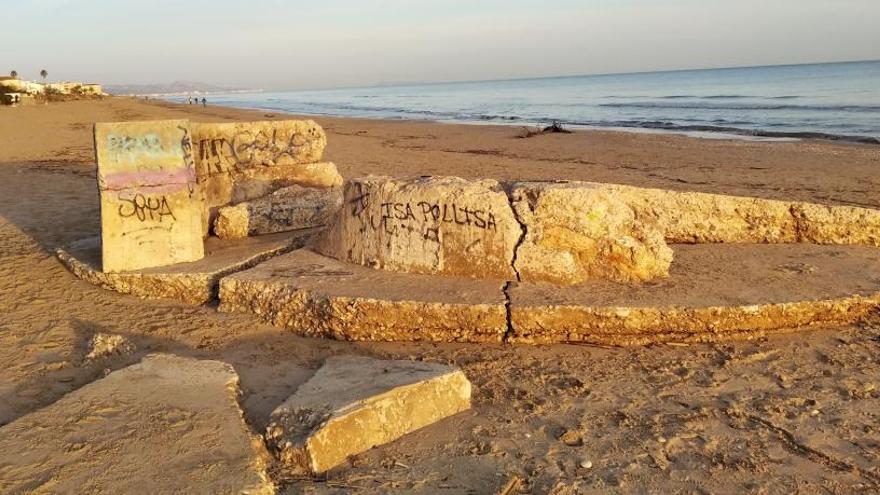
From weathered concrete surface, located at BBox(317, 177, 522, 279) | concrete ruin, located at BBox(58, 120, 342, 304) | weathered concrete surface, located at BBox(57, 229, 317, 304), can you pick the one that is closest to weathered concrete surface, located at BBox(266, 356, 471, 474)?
weathered concrete surface, located at BBox(317, 177, 522, 279)

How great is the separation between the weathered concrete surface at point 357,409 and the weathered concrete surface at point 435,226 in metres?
1.13

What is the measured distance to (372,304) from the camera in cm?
379

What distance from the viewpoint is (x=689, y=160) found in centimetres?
1162

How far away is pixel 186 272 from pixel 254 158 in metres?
1.70

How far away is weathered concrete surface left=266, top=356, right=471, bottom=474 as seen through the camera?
2.59 meters

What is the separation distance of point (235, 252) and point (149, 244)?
62 cm

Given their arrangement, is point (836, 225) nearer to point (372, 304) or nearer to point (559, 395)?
Result: point (559, 395)

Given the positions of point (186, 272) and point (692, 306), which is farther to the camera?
point (186, 272)

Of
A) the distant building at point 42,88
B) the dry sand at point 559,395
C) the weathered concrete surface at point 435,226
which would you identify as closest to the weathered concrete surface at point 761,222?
the dry sand at point 559,395

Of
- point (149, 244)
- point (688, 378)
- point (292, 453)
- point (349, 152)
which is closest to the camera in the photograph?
point (292, 453)

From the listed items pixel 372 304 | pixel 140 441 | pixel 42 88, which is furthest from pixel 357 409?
pixel 42 88

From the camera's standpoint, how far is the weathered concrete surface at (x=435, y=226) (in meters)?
4.13

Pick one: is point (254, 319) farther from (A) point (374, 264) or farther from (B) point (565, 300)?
(B) point (565, 300)

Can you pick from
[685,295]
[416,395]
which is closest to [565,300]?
[685,295]
